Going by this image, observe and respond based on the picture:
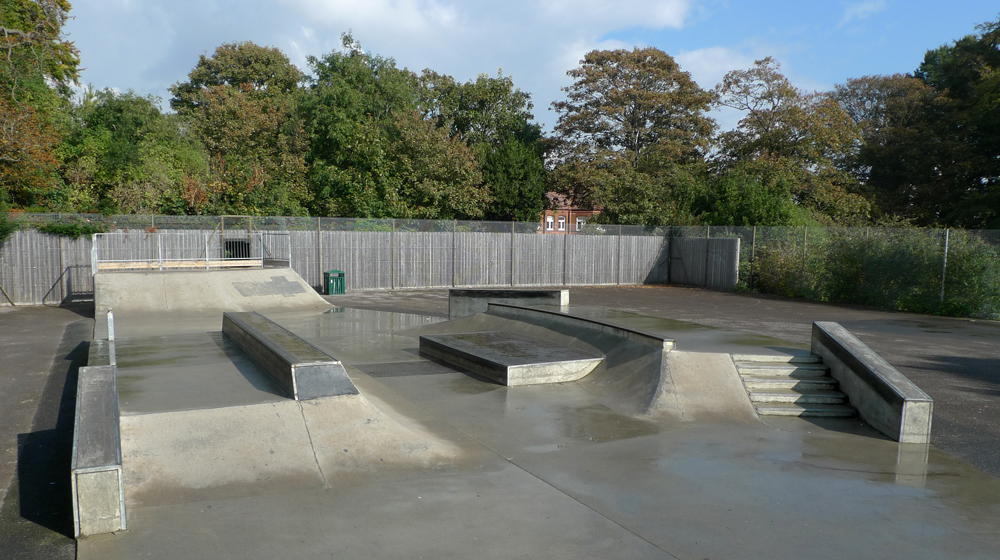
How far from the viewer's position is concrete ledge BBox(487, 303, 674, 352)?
8.45 meters

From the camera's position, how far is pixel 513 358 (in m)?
8.98

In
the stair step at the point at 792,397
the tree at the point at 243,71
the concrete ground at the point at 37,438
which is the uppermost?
the tree at the point at 243,71

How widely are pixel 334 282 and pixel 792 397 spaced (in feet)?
54.1

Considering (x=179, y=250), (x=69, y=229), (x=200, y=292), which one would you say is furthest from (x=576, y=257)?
(x=69, y=229)

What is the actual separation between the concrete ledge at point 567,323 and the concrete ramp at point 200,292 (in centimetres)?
657

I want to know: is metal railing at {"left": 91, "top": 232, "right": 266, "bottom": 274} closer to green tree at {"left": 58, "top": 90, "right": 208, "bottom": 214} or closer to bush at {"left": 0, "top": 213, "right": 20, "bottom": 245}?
bush at {"left": 0, "top": 213, "right": 20, "bottom": 245}

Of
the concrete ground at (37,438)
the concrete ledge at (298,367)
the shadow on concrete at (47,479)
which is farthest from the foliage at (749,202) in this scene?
the shadow on concrete at (47,479)

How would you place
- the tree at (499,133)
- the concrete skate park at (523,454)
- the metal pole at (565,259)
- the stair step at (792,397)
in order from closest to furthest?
the concrete skate park at (523,454), the stair step at (792,397), the metal pole at (565,259), the tree at (499,133)

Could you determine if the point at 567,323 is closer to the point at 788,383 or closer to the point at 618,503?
the point at 788,383

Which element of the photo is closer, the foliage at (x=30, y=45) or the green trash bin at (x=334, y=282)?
the green trash bin at (x=334, y=282)

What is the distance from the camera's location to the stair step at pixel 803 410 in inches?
290

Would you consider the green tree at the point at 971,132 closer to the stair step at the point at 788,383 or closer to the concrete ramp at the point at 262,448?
the stair step at the point at 788,383

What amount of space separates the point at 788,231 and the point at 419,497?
Answer: 2197 cm

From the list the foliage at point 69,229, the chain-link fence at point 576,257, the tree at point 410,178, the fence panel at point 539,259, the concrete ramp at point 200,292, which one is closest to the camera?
the concrete ramp at point 200,292
